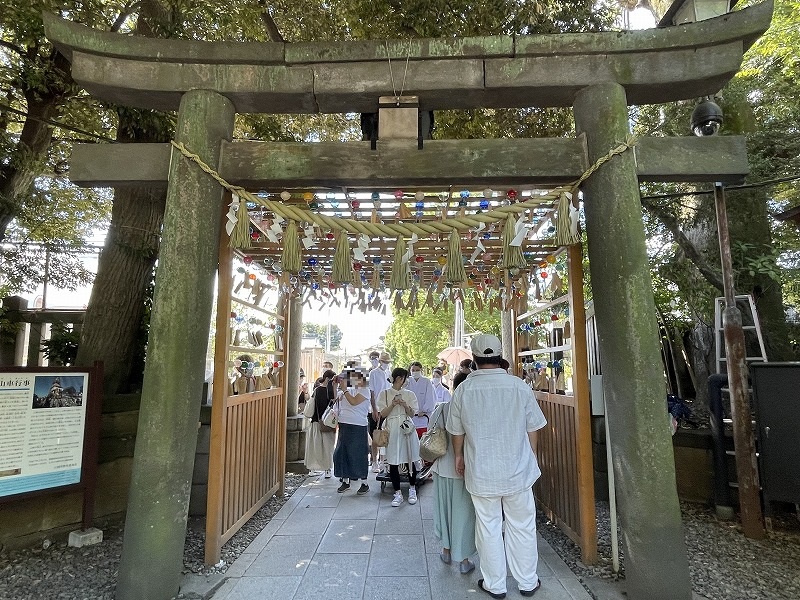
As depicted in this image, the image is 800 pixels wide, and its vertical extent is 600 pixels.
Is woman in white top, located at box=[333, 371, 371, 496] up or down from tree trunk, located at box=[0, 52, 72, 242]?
down

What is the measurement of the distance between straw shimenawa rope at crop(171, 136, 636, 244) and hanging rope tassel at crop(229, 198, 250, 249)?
91 mm

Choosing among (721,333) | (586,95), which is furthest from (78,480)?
(721,333)

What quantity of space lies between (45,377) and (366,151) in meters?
3.09

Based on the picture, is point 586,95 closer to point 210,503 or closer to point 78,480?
point 210,503

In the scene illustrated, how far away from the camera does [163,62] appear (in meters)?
3.21

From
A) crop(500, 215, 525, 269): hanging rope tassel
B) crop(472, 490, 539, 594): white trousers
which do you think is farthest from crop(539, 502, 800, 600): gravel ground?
crop(500, 215, 525, 269): hanging rope tassel

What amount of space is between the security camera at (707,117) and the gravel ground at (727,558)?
3447 mm

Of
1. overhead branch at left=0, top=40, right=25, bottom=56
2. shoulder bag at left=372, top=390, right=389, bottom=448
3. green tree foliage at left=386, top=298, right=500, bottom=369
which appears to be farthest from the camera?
green tree foliage at left=386, top=298, right=500, bottom=369

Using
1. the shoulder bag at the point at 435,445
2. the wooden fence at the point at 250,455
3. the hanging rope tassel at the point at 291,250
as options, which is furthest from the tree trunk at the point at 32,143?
the shoulder bag at the point at 435,445

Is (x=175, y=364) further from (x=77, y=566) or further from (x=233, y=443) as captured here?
(x=77, y=566)

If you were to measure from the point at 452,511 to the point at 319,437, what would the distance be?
10.6ft

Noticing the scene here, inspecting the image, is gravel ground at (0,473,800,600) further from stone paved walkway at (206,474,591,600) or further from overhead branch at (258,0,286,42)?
overhead branch at (258,0,286,42)

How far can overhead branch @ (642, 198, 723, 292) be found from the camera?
5481 mm

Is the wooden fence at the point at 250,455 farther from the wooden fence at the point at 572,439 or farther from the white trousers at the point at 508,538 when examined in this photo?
the wooden fence at the point at 572,439
